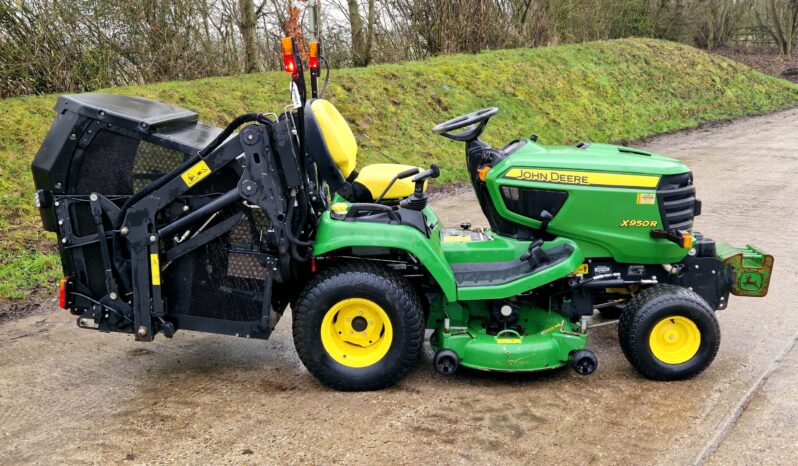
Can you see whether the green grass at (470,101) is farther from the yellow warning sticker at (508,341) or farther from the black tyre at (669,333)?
the black tyre at (669,333)

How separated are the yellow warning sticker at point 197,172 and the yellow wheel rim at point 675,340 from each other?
8.25ft

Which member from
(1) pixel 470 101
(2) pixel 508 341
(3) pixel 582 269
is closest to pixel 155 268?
(2) pixel 508 341

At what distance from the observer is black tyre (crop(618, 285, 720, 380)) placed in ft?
13.7

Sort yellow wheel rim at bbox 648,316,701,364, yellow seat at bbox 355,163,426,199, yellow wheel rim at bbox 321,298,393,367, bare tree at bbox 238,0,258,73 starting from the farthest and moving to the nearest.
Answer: bare tree at bbox 238,0,258,73 → yellow seat at bbox 355,163,426,199 → yellow wheel rim at bbox 648,316,701,364 → yellow wheel rim at bbox 321,298,393,367

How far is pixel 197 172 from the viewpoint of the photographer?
3.99m

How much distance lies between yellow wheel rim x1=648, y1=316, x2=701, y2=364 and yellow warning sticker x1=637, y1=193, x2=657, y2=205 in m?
0.65

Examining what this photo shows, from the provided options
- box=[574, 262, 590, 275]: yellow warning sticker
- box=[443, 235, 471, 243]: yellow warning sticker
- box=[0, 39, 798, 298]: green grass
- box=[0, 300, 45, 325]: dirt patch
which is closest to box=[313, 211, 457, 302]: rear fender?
box=[443, 235, 471, 243]: yellow warning sticker

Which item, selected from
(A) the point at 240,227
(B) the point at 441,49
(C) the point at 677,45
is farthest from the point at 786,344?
(C) the point at 677,45

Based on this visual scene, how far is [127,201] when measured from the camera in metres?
4.00

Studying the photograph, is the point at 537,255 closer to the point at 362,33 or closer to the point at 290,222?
the point at 290,222

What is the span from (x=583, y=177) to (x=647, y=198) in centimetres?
37

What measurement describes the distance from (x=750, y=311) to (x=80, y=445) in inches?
170

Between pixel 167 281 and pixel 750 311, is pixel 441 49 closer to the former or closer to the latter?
pixel 750 311

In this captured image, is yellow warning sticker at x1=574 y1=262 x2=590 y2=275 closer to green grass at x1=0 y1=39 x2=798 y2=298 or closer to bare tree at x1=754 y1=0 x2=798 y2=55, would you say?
green grass at x1=0 y1=39 x2=798 y2=298
